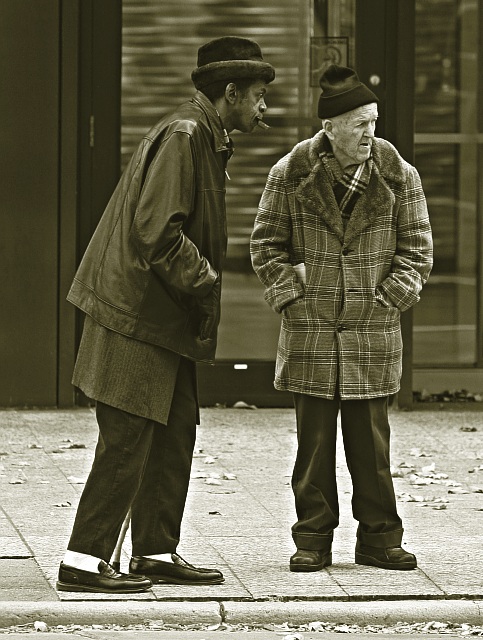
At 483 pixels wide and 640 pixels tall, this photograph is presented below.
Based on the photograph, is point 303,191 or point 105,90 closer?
point 303,191

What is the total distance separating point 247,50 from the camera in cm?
610

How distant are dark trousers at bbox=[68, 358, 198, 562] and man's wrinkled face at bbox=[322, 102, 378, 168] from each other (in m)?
1.14

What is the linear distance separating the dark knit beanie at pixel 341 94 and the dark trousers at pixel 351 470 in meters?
1.22

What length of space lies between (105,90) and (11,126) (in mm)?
697

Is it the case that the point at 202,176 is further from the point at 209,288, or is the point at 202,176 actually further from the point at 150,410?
the point at 150,410

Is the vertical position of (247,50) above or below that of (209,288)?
above

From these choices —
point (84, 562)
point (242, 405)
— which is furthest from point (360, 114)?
point (242, 405)

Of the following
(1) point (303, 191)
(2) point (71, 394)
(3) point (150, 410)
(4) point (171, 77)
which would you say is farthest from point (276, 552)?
(4) point (171, 77)

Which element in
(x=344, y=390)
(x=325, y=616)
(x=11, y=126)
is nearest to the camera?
(x=325, y=616)

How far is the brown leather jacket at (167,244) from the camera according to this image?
19.1 ft

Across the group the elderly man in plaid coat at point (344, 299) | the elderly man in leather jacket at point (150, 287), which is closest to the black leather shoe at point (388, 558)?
the elderly man in plaid coat at point (344, 299)

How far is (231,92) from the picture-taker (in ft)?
20.0

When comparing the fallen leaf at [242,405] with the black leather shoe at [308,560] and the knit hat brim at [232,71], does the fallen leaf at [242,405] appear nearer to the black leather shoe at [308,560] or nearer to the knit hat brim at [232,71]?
the black leather shoe at [308,560]

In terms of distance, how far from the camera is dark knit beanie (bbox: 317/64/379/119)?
21.0ft
